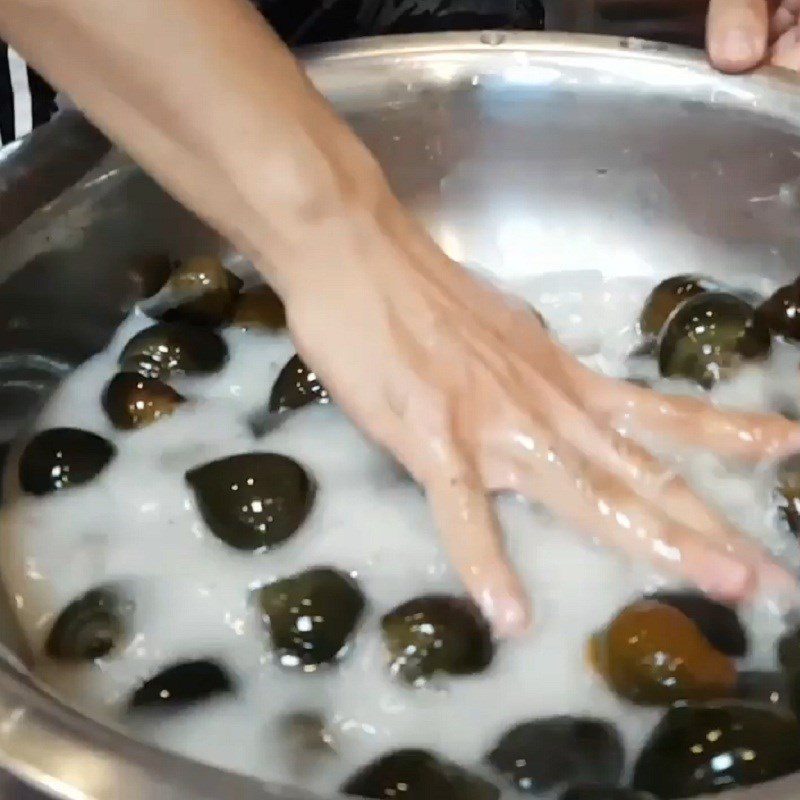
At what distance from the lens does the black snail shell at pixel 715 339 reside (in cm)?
70

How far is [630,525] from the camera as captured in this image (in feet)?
1.90

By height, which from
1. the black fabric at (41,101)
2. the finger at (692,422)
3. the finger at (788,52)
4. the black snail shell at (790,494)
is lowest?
the black snail shell at (790,494)

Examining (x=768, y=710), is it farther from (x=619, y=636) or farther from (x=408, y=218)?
(x=408, y=218)

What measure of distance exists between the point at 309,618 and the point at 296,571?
54 millimetres

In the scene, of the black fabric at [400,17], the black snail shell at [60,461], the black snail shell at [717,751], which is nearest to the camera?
the black snail shell at [717,751]

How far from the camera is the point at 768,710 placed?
1.45 ft

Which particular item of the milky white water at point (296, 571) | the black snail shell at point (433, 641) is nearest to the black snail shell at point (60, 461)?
the milky white water at point (296, 571)

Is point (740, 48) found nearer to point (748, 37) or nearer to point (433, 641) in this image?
point (748, 37)

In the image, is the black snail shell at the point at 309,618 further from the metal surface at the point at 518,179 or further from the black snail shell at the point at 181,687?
the metal surface at the point at 518,179

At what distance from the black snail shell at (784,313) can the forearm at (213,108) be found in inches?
11.0

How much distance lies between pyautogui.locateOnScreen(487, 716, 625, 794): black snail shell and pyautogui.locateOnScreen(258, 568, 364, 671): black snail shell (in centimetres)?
10

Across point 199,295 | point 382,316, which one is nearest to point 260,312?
point 199,295

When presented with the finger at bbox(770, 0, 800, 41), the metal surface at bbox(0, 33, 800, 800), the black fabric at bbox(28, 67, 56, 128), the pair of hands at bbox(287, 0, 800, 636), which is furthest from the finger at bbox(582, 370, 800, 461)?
the black fabric at bbox(28, 67, 56, 128)

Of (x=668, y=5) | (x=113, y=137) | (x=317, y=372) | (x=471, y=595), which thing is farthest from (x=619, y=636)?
(x=668, y=5)
